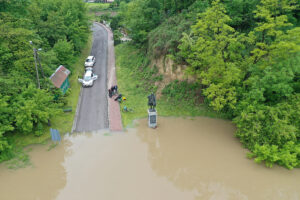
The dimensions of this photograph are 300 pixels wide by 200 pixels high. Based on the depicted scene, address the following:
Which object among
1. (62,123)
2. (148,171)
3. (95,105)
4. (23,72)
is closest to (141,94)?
(95,105)

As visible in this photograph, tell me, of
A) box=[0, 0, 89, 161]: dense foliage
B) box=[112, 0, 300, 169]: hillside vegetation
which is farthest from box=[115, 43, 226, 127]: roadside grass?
box=[0, 0, 89, 161]: dense foliage

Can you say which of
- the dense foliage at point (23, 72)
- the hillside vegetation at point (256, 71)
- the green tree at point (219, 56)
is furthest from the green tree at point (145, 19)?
the green tree at point (219, 56)

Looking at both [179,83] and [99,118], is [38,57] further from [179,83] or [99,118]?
[179,83]

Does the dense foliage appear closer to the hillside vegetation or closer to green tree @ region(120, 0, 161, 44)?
green tree @ region(120, 0, 161, 44)

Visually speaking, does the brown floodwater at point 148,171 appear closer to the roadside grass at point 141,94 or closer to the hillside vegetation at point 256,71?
the hillside vegetation at point 256,71

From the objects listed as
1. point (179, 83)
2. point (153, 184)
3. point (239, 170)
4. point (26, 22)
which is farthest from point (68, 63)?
point (239, 170)

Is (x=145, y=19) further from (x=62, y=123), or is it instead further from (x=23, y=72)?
(x=62, y=123)

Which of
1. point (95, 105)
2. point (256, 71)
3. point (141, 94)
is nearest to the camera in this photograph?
point (256, 71)
